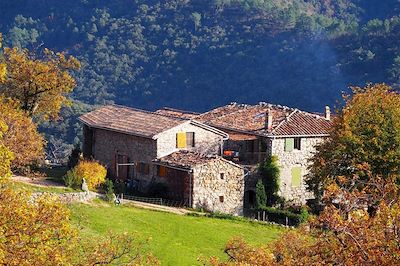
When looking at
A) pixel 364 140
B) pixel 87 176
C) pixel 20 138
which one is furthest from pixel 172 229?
pixel 364 140

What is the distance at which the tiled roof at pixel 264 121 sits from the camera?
149ft

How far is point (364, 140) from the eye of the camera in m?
36.8

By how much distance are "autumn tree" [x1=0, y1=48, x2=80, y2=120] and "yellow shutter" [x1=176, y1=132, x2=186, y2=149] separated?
6386 millimetres

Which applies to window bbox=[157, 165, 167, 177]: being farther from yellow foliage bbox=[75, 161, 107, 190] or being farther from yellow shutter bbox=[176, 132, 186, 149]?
yellow foliage bbox=[75, 161, 107, 190]

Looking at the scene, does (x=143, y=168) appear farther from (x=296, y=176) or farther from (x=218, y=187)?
(x=296, y=176)

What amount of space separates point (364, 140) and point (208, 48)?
9052 cm

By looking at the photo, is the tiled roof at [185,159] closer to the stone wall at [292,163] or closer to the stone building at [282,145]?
the stone building at [282,145]

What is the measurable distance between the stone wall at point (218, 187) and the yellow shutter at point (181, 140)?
3493 millimetres

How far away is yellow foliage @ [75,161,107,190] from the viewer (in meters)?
37.5

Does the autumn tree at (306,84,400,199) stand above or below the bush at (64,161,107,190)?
above

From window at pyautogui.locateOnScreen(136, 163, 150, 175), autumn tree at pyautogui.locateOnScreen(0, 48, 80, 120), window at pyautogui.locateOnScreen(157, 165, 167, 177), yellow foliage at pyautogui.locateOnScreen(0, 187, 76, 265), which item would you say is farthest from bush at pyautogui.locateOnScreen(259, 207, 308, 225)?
yellow foliage at pyautogui.locateOnScreen(0, 187, 76, 265)

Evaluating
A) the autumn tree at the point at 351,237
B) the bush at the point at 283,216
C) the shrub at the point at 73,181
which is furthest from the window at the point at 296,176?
the autumn tree at the point at 351,237

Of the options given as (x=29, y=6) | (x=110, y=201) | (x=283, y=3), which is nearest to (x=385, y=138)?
(x=110, y=201)

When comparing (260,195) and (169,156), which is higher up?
(169,156)
